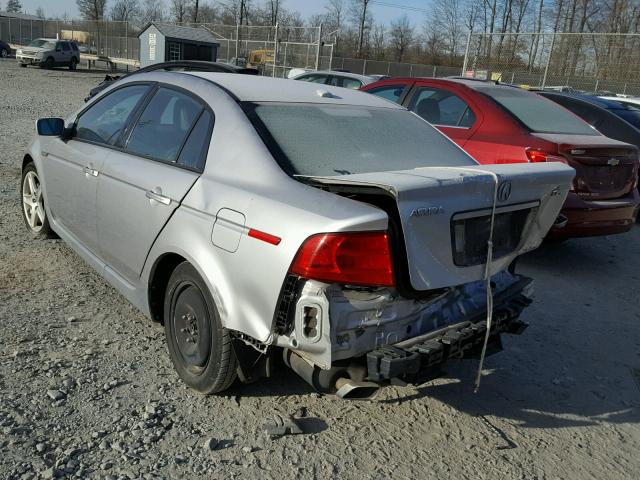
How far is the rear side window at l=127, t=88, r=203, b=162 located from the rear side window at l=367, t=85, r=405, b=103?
4055 millimetres

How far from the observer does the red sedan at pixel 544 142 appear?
17.7ft

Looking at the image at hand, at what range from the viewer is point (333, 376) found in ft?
8.54

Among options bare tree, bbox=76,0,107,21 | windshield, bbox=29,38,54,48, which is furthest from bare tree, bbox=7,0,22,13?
windshield, bbox=29,38,54,48

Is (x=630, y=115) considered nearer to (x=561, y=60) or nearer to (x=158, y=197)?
(x=158, y=197)

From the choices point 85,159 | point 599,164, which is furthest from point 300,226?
point 599,164

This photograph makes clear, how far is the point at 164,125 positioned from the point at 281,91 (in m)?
0.73

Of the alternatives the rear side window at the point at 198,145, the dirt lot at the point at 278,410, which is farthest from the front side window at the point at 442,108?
the rear side window at the point at 198,145

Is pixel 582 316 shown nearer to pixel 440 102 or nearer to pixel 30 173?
pixel 440 102

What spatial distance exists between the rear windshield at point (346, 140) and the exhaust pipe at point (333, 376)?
890 mm

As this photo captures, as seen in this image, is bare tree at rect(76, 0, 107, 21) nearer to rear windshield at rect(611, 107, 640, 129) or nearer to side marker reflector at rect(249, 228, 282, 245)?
rear windshield at rect(611, 107, 640, 129)

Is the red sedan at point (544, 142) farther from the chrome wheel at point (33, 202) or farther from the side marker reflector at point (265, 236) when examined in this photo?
the chrome wheel at point (33, 202)

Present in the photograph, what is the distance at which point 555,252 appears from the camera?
6477 mm

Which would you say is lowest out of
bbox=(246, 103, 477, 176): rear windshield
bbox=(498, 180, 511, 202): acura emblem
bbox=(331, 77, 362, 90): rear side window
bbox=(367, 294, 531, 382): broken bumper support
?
bbox=(367, 294, 531, 382): broken bumper support

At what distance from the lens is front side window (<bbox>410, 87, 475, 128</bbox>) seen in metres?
6.28
